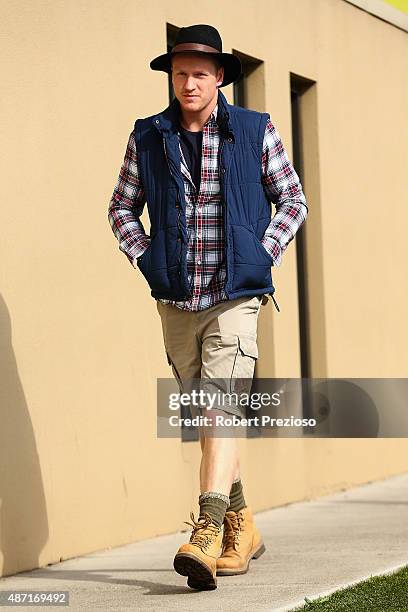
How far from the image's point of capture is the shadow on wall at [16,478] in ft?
20.0

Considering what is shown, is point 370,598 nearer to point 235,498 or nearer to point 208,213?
point 235,498

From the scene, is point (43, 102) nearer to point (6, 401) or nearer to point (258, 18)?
point (6, 401)

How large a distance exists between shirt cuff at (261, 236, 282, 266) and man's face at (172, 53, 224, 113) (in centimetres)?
57

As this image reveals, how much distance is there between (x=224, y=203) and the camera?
16.9 feet

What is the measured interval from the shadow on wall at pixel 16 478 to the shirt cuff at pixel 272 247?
147 centimetres

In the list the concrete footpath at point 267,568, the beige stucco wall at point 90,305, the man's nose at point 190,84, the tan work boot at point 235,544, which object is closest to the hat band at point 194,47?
the man's nose at point 190,84

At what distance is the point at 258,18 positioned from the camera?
8812mm

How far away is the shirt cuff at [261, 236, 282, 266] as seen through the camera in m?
5.25

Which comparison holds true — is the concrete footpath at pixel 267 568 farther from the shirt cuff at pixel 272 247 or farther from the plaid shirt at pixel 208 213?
the shirt cuff at pixel 272 247

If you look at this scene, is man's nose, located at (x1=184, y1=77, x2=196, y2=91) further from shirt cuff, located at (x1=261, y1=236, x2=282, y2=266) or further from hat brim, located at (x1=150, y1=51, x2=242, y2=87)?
shirt cuff, located at (x1=261, y1=236, x2=282, y2=266)

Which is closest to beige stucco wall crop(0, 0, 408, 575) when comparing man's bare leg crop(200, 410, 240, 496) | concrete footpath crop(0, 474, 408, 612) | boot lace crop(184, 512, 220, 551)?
concrete footpath crop(0, 474, 408, 612)

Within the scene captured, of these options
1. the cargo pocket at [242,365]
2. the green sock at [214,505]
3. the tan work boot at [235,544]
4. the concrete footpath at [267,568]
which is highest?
the cargo pocket at [242,365]

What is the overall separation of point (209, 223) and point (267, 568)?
1571mm

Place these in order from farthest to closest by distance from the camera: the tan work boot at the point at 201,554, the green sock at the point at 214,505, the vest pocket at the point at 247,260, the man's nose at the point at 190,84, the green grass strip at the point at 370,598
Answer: the man's nose at the point at 190,84 → the vest pocket at the point at 247,260 → the green sock at the point at 214,505 → the tan work boot at the point at 201,554 → the green grass strip at the point at 370,598
